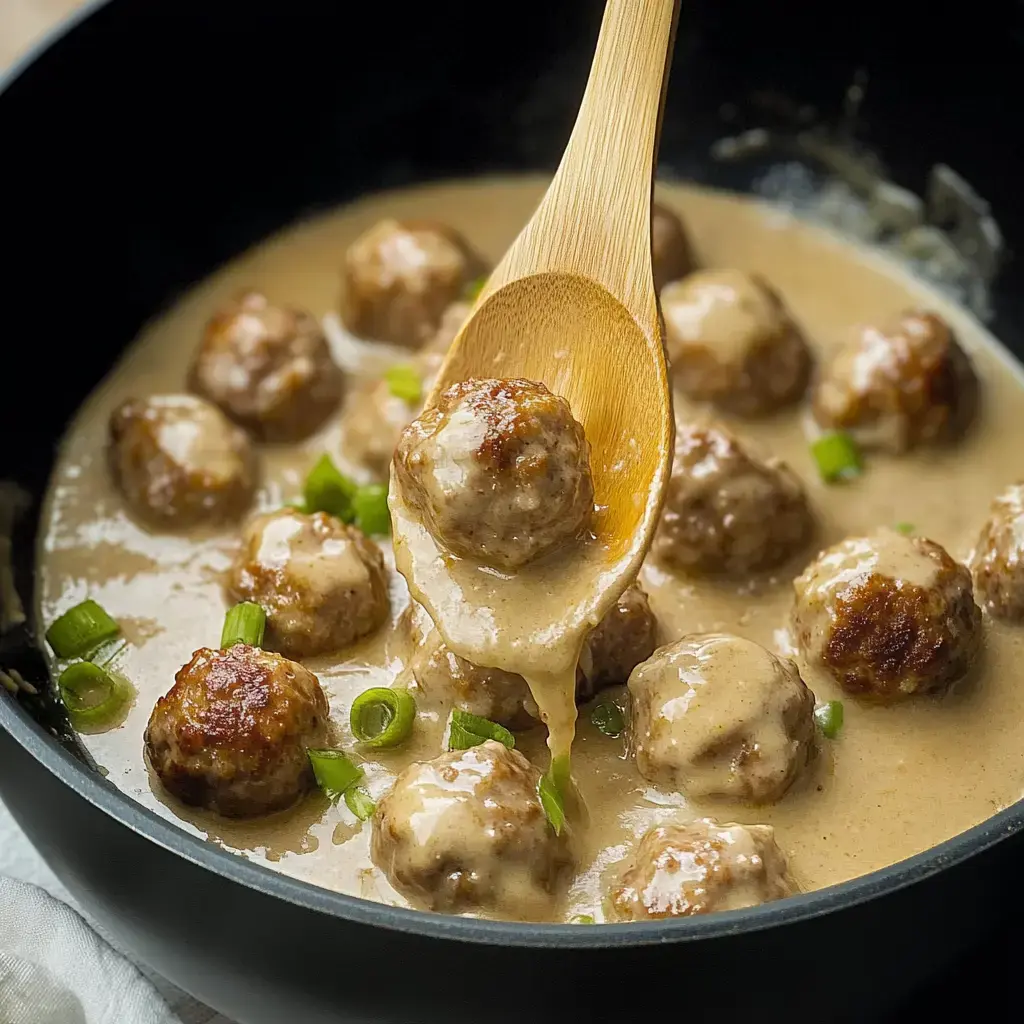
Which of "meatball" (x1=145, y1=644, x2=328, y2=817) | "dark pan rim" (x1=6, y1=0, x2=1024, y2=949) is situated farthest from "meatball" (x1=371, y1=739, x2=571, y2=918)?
"dark pan rim" (x1=6, y1=0, x2=1024, y2=949)

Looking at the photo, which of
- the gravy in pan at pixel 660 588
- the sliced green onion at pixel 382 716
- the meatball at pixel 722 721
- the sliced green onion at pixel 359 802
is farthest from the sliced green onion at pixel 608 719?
the sliced green onion at pixel 359 802

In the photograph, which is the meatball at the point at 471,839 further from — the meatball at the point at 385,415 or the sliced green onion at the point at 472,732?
the meatball at the point at 385,415

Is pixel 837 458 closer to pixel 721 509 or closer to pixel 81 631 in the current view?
pixel 721 509

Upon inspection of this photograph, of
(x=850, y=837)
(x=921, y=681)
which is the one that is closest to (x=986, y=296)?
(x=921, y=681)

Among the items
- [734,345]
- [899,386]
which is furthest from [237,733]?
[899,386]

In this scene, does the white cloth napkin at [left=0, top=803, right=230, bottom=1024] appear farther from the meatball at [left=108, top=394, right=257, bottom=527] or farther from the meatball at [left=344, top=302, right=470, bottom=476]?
the meatball at [left=344, top=302, right=470, bottom=476]

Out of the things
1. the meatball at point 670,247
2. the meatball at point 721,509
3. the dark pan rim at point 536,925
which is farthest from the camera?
the meatball at point 670,247

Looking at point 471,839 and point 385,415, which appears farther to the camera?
point 385,415
